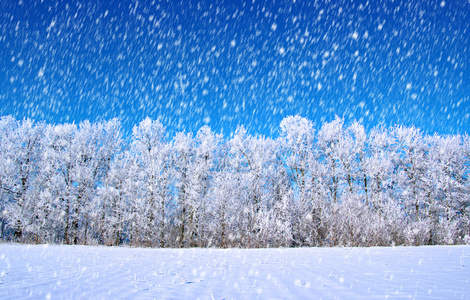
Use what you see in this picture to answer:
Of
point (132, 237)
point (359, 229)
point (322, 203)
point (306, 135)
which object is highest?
point (306, 135)

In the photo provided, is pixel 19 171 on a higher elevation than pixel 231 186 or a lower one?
higher

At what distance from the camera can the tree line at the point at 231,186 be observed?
598 inches

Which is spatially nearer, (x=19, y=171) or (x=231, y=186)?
(x=231, y=186)

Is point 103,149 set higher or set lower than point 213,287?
higher

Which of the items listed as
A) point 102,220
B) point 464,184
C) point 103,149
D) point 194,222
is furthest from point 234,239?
point 464,184

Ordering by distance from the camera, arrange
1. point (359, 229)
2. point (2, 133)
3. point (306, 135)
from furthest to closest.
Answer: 1. point (306, 135)
2. point (2, 133)
3. point (359, 229)

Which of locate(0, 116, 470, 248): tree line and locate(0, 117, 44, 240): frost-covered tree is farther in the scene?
locate(0, 117, 44, 240): frost-covered tree

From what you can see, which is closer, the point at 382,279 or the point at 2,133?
the point at 382,279

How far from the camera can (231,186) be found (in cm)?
1745

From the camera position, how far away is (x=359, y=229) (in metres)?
13.1

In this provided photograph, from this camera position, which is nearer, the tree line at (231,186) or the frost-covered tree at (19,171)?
the tree line at (231,186)

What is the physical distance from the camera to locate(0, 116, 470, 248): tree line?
15.2 meters

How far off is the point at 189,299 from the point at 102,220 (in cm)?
1799

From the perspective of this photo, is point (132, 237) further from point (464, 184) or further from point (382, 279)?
point (464, 184)
